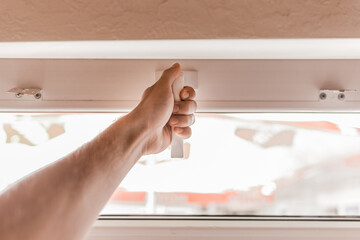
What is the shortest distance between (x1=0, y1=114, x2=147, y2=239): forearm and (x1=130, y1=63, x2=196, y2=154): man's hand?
62mm

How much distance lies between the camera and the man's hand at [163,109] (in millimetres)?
621

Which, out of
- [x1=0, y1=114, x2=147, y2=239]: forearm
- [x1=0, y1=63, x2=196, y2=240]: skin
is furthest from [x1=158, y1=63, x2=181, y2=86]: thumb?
[x1=0, y1=114, x2=147, y2=239]: forearm

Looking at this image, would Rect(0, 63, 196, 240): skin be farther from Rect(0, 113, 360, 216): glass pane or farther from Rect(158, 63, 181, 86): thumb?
Rect(0, 113, 360, 216): glass pane

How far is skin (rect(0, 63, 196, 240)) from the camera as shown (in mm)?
435

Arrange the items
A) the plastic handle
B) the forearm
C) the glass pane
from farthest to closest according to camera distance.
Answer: the glass pane
the plastic handle
the forearm

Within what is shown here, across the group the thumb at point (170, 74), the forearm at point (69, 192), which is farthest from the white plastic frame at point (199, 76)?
the forearm at point (69, 192)

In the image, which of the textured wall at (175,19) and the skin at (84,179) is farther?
the textured wall at (175,19)

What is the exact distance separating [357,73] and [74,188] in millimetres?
617

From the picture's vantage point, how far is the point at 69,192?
1.55 ft

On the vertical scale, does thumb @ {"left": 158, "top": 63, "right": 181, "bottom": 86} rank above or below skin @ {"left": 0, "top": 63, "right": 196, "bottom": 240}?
above

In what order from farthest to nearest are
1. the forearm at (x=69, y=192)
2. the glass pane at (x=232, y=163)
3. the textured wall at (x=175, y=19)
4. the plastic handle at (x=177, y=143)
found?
the glass pane at (x=232, y=163)
the plastic handle at (x=177, y=143)
the textured wall at (x=175, y=19)
the forearm at (x=69, y=192)

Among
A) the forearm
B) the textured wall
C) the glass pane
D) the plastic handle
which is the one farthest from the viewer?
the glass pane

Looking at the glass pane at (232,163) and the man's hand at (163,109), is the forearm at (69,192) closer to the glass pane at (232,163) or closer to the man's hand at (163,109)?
the man's hand at (163,109)

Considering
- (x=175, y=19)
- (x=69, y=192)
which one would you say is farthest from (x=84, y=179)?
(x=175, y=19)
